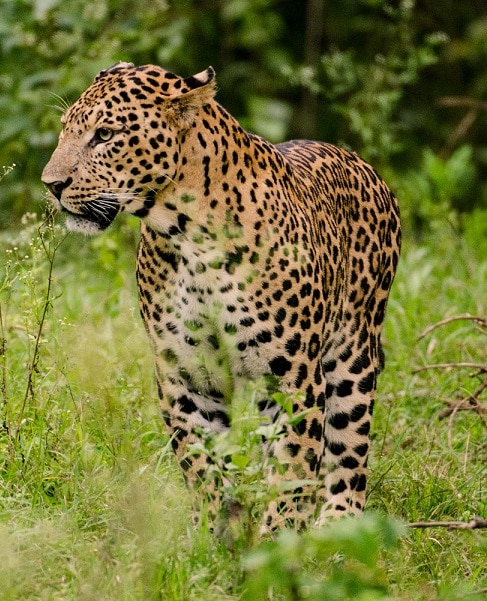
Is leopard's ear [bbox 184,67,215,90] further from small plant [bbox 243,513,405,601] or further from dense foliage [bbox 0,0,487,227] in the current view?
dense foliage [bbox 0,0,487,227]

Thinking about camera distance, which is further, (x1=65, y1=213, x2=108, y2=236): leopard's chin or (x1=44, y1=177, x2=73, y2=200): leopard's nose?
(x1=65, y1=213, x2=108, y2=236): leopard's chin

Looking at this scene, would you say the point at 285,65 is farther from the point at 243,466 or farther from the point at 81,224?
the point at 243,466

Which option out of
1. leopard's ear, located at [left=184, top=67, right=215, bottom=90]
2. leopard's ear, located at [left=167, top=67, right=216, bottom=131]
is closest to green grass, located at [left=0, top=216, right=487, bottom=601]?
leopard's ear, located at [left=167, top=67, right=216, bottom=131]

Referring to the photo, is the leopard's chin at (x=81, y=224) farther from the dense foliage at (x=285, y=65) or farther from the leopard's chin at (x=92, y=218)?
the dense foliage at (x=285, y=65)

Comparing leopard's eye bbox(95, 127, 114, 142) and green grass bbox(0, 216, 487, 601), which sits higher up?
leopard's eye bbox(95, 127, 114, 142)

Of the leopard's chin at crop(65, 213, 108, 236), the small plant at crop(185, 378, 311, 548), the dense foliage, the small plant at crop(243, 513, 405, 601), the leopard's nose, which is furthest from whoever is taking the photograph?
the dense foliage

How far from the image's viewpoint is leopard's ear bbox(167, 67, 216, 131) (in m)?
4.84

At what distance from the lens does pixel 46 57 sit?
363 inches

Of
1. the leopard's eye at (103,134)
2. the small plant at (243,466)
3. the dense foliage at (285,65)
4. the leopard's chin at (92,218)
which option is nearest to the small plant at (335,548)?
the small plant at (243,466)

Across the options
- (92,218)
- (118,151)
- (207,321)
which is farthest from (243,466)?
(118,151)

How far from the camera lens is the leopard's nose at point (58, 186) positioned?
15.6 feet

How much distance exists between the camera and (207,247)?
4.93 metres

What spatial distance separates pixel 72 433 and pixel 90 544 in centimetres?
103

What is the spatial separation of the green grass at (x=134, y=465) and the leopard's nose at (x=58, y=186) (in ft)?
0.89
